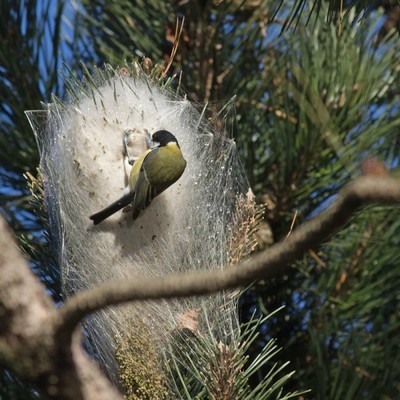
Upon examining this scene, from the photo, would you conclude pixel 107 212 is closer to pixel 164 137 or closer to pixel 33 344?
pixel 164 137

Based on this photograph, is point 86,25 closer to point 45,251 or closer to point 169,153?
point 169,153

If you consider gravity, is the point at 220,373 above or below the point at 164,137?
below

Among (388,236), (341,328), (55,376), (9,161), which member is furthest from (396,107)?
(55,376)

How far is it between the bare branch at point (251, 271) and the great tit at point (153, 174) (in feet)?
3.89

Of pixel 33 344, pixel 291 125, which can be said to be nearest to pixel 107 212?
pixel 291 125

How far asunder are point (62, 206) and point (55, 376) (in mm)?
1169

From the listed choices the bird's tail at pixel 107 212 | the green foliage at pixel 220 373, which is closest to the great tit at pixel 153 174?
the bird's tail at pixel 107 212

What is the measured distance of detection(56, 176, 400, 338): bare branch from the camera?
652mm

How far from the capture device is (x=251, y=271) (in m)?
0.70

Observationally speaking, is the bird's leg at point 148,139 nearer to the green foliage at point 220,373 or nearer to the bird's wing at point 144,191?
the bird's wing at point 144,191

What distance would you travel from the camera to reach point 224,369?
1445 millimetres

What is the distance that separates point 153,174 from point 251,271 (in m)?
1.33

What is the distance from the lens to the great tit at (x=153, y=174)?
1.94 m

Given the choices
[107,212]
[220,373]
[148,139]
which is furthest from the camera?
[148,139]
